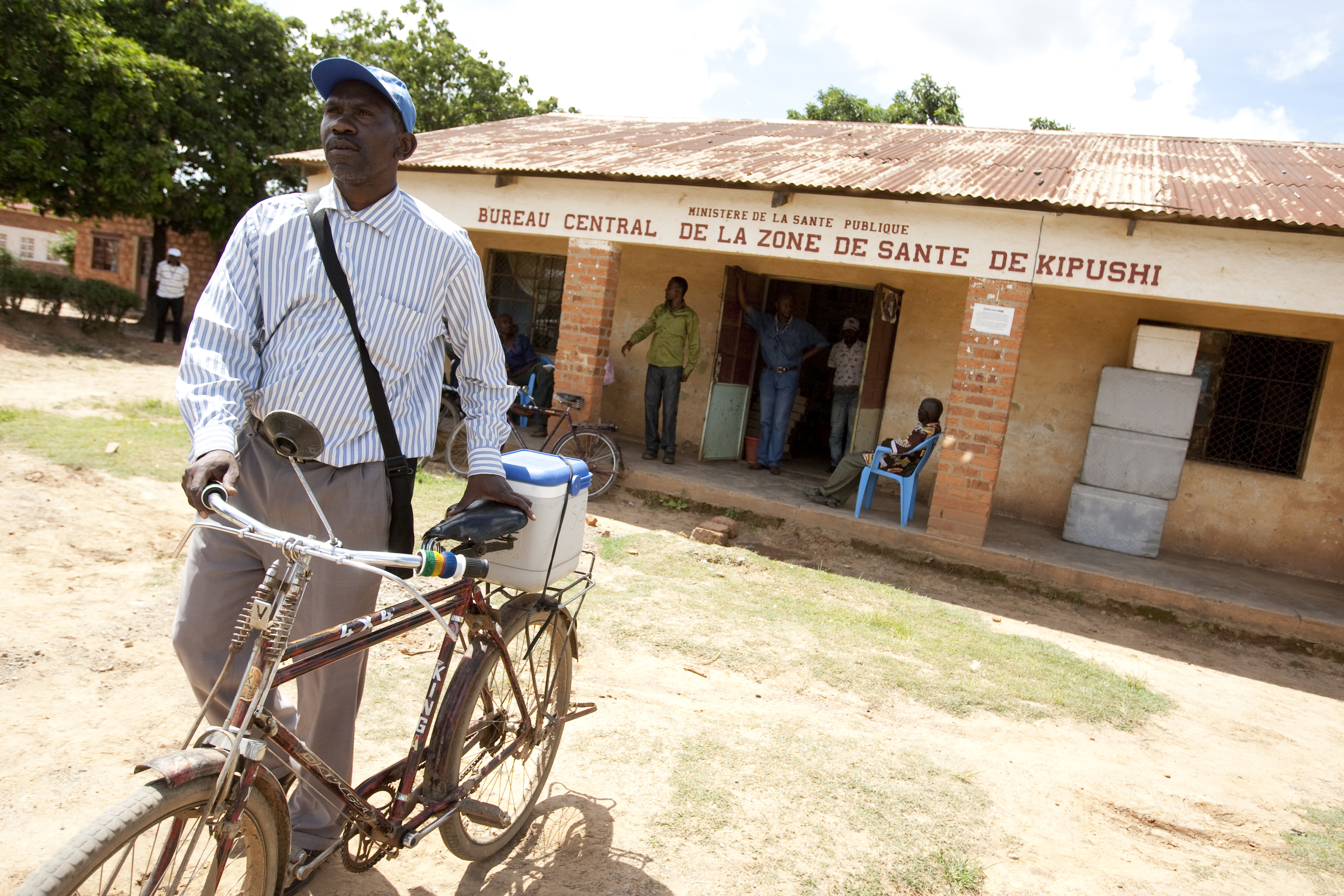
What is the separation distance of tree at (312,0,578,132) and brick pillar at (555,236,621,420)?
17.4 m

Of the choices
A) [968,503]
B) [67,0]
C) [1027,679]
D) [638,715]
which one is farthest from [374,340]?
[67,0]

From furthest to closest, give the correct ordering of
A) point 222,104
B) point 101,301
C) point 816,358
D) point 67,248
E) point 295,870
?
1. point 67,248
2. point 222,104
3. point 101,301
4. point 816,358
5. point 295,870

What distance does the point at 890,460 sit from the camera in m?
7.75

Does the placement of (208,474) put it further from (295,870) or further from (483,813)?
(483,813)

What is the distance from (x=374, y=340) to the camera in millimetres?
2223

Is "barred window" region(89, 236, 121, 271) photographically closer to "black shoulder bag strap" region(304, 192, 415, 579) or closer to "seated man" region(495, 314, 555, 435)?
"seated man" region(495, 314, 555, 435)

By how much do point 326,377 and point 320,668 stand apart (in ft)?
2.29

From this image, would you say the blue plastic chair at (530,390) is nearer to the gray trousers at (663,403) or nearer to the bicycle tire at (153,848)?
the gray trousers at (663,403)

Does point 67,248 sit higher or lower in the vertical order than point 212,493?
higher

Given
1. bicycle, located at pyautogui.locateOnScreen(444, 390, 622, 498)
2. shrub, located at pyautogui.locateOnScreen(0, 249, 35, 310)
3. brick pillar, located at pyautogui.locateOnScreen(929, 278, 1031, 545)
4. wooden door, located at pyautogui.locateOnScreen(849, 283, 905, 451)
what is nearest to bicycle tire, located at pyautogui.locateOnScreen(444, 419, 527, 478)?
bicycle, located at pyautogui.locateOnScreen(444, 390, 622, 498)

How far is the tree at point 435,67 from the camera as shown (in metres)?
24.5

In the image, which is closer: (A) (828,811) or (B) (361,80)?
(B) (361,80)

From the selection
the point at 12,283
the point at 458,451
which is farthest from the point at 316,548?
the point at 12,283

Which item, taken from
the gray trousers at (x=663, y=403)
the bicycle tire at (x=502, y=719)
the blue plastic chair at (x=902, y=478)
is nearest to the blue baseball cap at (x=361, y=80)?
the bicycle tire at (x=502, y=719)
